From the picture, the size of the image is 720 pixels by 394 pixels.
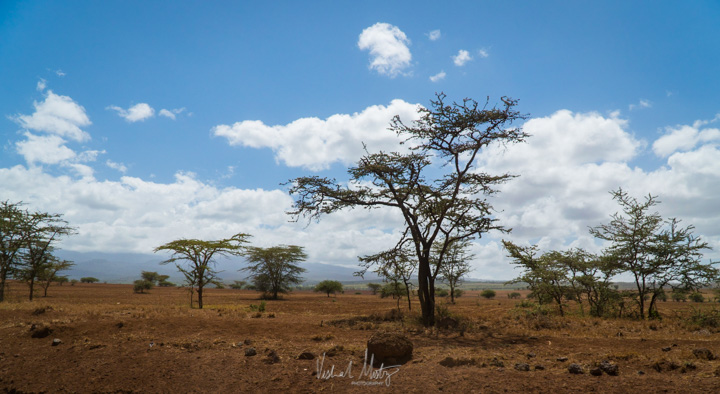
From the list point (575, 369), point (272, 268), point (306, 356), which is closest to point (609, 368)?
point (575, 369)

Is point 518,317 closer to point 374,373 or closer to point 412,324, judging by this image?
point 412,324

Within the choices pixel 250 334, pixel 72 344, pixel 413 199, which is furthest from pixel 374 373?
pixel 413 199

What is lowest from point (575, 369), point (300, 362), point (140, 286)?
point (140, 286)

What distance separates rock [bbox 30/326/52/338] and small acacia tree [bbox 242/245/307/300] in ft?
142

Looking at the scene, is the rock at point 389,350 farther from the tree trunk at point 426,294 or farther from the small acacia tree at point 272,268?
the small acacia tree at point 272,268

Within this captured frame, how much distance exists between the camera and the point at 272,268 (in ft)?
180

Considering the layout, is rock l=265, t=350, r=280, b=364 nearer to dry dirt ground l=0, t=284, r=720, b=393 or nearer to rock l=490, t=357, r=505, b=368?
dry dirt ground l=0, t=284, r=720, b=393

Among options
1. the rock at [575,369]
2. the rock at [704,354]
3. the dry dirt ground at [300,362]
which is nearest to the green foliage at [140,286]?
the dry dirt ground at [300,362]

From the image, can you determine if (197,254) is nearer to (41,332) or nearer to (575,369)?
(41,332)

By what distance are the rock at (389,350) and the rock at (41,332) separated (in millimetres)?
9830

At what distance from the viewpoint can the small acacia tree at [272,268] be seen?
179 feet

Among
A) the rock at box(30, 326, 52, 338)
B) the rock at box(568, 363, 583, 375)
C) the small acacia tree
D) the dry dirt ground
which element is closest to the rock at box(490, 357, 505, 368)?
the dry dirt ground

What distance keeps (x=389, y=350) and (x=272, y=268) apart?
4973 cm

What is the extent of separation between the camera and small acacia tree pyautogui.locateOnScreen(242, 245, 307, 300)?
5450 centimetres
